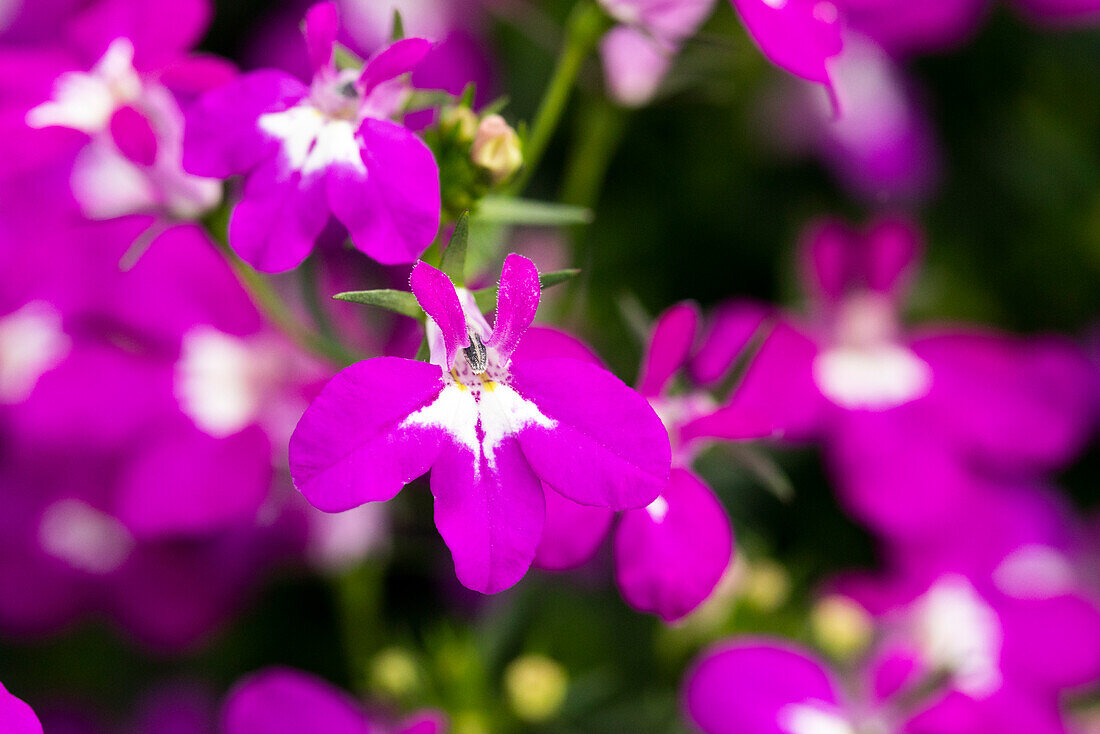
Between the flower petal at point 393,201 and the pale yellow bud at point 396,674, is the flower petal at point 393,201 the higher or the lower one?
the higher one

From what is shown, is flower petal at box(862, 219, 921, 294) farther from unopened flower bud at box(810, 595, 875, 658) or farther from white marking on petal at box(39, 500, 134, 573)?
white marking on petal at box(39, 500, 134, 573)

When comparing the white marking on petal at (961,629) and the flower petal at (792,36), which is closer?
the flower petal at (792,36)

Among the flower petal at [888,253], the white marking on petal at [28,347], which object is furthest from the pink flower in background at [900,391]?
the white marking on petal at [28,347]

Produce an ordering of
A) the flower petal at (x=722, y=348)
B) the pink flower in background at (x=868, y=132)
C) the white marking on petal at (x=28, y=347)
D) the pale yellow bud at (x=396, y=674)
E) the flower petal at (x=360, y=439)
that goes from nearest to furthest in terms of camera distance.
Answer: the flower petal at (x=360, y=439) < the flower petal at (x=722, y=348) < the pale yellow bud at (x=396, y=674) < the white marking on petal at (x=28, y=347) < the pink flower in background at (x=868, y=132)

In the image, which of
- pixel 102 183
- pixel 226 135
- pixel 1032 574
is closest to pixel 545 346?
pixel 226 135

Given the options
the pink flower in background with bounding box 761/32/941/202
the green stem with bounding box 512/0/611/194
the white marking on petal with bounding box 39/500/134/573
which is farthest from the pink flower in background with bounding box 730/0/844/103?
the white marking on petal with bounding box 39/500/134/573

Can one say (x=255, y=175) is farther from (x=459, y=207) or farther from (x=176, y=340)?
(x=176, y=340)

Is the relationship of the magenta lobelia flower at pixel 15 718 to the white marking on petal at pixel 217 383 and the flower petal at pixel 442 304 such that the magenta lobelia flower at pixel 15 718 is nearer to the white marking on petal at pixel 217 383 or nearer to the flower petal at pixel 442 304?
the flower petal at pixel 442 304

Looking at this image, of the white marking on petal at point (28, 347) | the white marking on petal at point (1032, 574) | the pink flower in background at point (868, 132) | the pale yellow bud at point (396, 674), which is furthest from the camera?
the pink flower in background at point (868, 132)
